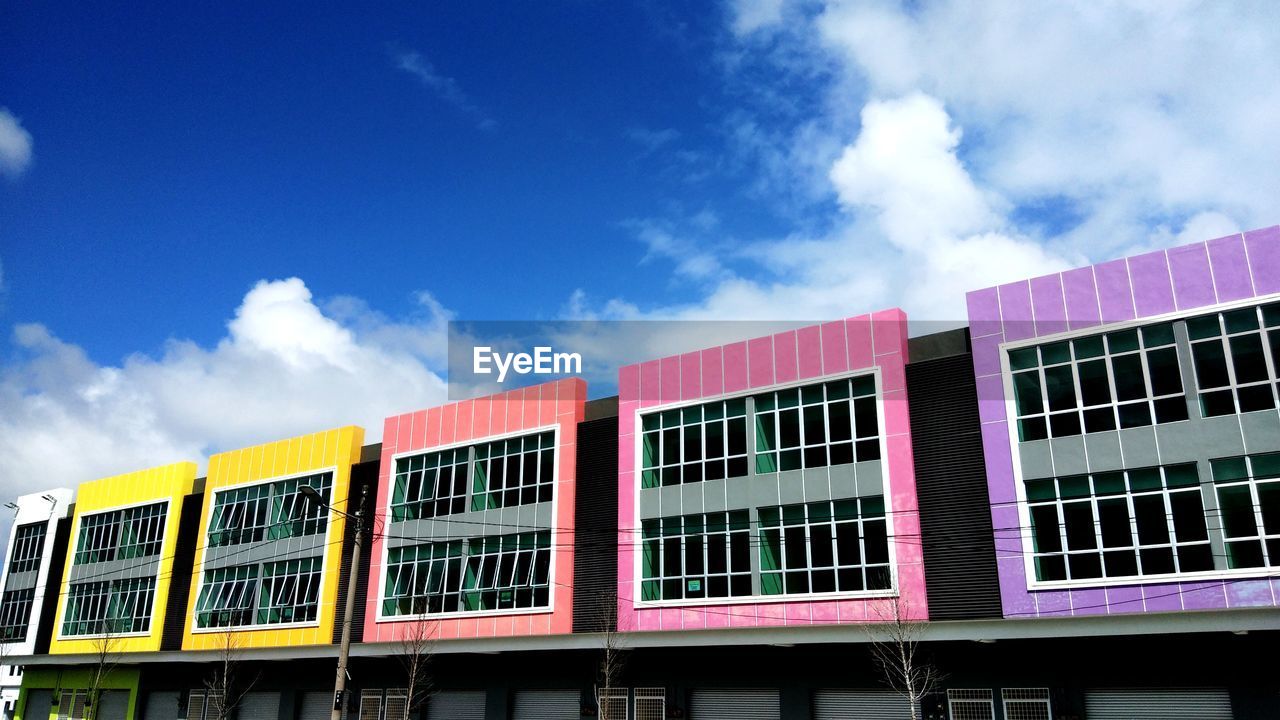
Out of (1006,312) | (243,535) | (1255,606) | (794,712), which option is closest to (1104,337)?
(1006,312)

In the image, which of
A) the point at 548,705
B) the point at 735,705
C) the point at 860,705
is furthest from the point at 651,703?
the point at 860,705

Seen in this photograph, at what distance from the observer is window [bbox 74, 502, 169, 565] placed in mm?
46219

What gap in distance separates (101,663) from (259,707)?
26.3 feet

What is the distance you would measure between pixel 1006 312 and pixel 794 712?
12.2 meters

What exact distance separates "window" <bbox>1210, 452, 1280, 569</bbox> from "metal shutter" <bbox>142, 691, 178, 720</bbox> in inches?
1623

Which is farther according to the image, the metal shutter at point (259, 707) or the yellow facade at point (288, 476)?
the metal shutter at point (259, 707)

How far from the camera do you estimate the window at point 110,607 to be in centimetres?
4497

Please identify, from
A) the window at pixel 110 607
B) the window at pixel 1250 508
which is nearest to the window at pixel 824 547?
the window at pixel 1250 508

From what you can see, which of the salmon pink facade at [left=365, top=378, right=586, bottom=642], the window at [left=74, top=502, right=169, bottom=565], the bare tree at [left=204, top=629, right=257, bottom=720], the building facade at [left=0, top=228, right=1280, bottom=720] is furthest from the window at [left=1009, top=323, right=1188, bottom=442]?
the window at [left=74, top=502, right=169, bottom=565]

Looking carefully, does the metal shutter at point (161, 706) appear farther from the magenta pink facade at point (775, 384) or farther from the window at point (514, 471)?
the magenta pink facade at point (775, 384)

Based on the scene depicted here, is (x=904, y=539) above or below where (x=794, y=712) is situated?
above

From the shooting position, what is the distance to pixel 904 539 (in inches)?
1020

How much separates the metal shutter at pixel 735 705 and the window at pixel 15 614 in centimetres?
3999

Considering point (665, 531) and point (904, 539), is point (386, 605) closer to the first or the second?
point (665, 531)
